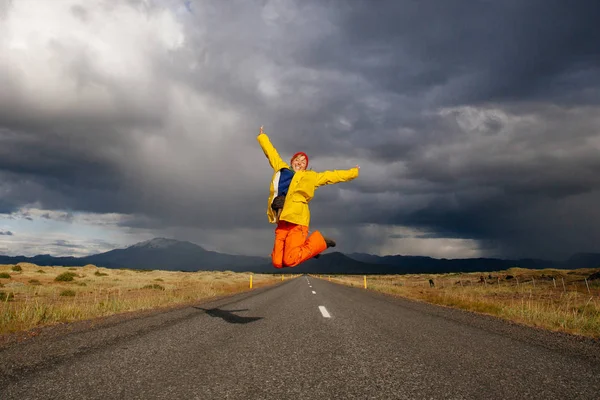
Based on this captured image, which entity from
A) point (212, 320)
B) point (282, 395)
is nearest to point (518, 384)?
point (282, 395)

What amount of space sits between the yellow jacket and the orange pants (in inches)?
8.4

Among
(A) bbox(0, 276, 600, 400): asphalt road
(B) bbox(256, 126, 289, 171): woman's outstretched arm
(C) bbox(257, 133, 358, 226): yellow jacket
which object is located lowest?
(A) bbox(0, 276, 600, 400): asphalt road

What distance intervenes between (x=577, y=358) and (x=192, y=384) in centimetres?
525

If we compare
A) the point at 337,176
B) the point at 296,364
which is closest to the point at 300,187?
the point at 337,176

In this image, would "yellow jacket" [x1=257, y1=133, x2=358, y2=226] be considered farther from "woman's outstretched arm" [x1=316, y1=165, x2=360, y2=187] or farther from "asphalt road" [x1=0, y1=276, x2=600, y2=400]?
"asphalt road" [x1=0, y1=276, x2=600, y2=400]

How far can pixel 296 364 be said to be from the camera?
412 cm

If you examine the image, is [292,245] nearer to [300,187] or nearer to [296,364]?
[300,187]

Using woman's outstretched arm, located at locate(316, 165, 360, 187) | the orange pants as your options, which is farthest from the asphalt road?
woman's outstretched arm, located at locate(316, 165, 360, 187)

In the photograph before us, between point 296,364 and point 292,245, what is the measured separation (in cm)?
352

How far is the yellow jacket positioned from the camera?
7457mm

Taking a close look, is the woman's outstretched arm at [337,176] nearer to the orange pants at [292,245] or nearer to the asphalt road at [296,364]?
the orange pants at [292,245]

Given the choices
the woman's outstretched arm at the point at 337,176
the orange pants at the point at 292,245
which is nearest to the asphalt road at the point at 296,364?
the orange pants at the point at 292,245

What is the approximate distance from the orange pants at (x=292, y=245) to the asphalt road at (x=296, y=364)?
1.42 metres

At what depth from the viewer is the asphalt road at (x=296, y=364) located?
→ 3.22m
